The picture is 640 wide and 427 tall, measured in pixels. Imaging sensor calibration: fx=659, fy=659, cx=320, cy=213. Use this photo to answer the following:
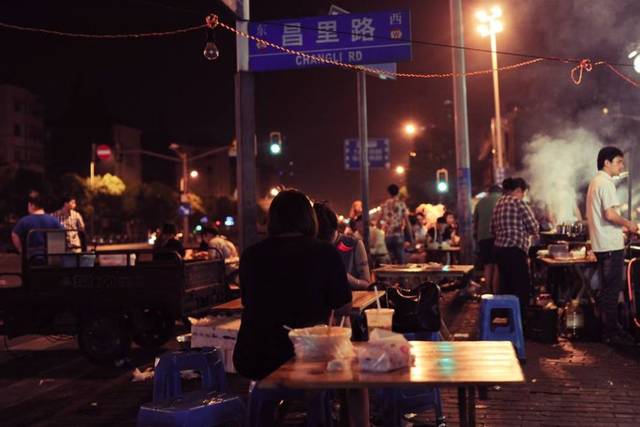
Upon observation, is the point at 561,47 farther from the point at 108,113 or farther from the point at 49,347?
the point at 108,113

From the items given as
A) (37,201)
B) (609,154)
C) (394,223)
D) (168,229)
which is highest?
(609,154)

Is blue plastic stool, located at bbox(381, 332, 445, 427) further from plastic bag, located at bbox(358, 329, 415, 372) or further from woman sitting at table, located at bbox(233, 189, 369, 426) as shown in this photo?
plastic bag, located at bbox(358, 329, 415, 372)

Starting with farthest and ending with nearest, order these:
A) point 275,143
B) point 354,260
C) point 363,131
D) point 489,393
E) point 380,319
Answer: point 275,143 < point 363,131 < point 354,260 < point 489,393 < point 380,319

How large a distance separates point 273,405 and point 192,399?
0.64 meters

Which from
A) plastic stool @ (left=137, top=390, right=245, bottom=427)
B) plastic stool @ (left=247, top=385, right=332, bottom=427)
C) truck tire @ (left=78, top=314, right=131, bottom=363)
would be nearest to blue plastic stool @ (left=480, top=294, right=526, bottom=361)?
plastic stool @ (left=247, top=385, right=332, bottom=427)

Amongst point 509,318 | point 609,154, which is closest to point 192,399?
point 509,318

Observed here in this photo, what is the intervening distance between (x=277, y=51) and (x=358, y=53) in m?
1.42

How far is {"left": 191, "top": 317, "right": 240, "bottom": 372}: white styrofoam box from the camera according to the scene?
709 centimetres

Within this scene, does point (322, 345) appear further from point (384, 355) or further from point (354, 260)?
point (354, 260)

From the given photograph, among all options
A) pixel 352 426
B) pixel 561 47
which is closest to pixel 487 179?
pixel 561 47

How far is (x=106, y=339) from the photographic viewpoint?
845cm

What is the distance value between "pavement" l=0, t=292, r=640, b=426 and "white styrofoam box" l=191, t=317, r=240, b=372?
1.25 ft

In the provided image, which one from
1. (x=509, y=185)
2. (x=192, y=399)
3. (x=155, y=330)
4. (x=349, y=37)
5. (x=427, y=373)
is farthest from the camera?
(x=349, y=37)

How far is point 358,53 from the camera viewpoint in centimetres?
1075
